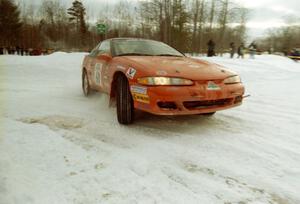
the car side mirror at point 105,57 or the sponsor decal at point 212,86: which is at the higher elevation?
the car side mirror at point 105,57

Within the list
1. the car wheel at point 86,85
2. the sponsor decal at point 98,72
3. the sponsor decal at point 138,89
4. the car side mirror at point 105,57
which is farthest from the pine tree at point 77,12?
the sponsor decal at point 138,89

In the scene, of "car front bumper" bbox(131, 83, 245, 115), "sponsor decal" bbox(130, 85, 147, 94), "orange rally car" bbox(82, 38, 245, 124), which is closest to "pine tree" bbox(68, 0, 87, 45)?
"orange rally car" bbox(82, 38, 245, 124)

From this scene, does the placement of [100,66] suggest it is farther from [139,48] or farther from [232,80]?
[232,80]

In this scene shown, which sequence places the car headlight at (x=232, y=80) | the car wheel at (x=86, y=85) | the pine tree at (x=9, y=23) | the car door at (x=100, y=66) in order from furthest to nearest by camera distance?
the pine tree at (x=9, y=23), the car wheel at (x=86, y=85), the car door at (x=100, y=66), the car headlight at (x=232, y=80)

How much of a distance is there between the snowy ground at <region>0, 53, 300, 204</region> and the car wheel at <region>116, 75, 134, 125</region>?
12 centimetres

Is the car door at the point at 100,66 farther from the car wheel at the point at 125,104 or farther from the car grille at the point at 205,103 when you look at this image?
the car grille at the point at 205,103

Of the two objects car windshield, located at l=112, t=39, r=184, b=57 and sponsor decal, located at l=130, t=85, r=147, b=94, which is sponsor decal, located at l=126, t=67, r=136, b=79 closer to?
sponsor decal, located at l=130, t=85, r=147, b=94

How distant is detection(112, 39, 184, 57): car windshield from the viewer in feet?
12.8

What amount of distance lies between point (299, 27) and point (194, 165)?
70.6m

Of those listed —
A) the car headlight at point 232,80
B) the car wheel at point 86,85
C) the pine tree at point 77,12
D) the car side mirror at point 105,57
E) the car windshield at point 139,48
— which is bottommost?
the car wheel at point 86,85

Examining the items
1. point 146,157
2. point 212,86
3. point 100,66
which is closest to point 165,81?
point 212,86

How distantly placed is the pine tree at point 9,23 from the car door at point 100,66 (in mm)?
38605

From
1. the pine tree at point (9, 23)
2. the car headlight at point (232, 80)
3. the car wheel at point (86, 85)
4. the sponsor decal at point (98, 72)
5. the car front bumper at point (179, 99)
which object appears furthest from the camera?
the pine tree at point (9, 23)

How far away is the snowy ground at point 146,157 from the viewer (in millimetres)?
1776
